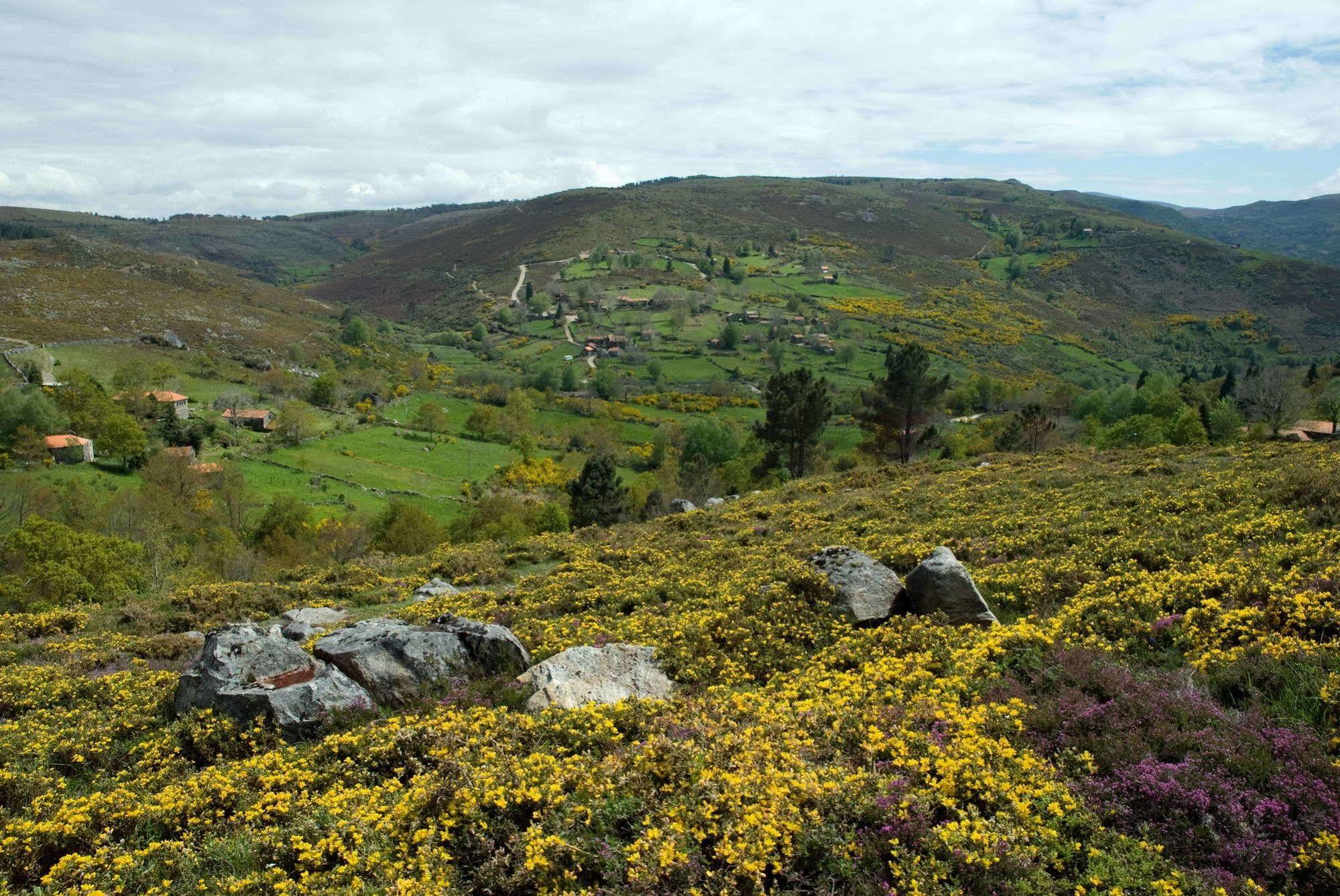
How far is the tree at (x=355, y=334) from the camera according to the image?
15375cm

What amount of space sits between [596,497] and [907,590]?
35.7 metres

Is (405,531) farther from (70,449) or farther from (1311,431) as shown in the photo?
(1311,431)

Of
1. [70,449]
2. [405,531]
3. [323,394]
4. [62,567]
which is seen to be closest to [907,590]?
[62,567]

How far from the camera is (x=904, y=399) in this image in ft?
160

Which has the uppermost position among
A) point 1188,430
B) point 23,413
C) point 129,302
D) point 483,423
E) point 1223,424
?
point 129,302

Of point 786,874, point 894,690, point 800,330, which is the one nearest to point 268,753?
point 786,874

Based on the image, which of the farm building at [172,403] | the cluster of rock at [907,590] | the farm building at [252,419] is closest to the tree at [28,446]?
the farm building at [172,403]

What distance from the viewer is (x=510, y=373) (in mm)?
144750

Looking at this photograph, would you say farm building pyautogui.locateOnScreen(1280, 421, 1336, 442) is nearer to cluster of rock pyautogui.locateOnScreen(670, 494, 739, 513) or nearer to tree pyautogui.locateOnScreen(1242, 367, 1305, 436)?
A: tree pyautogui.locateOnScreen(1242, 367, 1305, 436)

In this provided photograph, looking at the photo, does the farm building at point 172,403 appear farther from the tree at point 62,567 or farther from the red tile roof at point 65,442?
the tree at point 62,567

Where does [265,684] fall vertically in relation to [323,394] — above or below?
above

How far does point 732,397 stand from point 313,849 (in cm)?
11950

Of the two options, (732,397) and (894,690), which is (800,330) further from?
(894,690)

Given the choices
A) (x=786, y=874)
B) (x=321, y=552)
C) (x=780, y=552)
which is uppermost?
(x=786, y=874)
